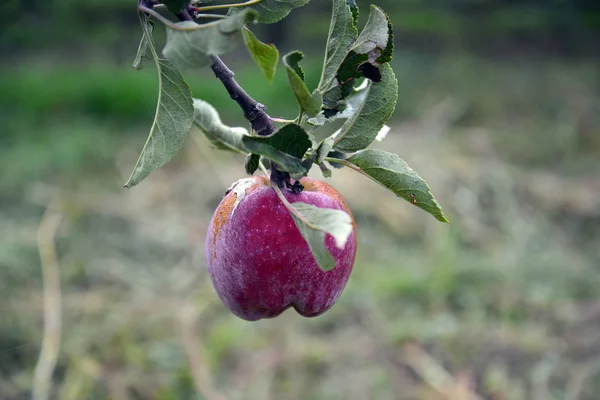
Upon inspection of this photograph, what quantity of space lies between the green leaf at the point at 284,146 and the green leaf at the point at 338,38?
0.06 meters

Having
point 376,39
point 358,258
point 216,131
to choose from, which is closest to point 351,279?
point 358,258

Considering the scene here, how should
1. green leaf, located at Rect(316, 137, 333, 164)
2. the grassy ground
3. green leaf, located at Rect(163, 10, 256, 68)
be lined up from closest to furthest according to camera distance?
green leaf, located at Rect(163, 10, 256, 68), green leaf, located at Rect(316, 137, 333, 164), the grassy ground

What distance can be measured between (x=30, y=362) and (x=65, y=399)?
9.6 inches

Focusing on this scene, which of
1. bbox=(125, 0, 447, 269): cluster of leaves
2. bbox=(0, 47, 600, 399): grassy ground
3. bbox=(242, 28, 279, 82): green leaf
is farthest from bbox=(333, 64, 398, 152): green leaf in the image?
bbox=(0, 47, 600, 399): grassy ground

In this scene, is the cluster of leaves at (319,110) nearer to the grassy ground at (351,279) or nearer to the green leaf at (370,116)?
the green leaf at (370,116)

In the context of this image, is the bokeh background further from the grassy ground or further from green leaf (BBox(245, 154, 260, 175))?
green leaf (BBox(245, 154, 260, 175))

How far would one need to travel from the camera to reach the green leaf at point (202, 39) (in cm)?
31

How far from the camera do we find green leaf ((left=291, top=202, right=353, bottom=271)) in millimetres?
342

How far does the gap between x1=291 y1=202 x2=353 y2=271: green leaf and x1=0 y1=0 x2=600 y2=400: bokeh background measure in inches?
58.6

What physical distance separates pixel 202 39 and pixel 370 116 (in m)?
0.15

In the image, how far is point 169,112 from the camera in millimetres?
422

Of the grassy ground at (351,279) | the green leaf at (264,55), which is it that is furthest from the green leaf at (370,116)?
the grassy ground at (351,279)

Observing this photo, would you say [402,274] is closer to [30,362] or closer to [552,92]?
[30,362]

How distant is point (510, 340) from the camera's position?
6.88 ft
